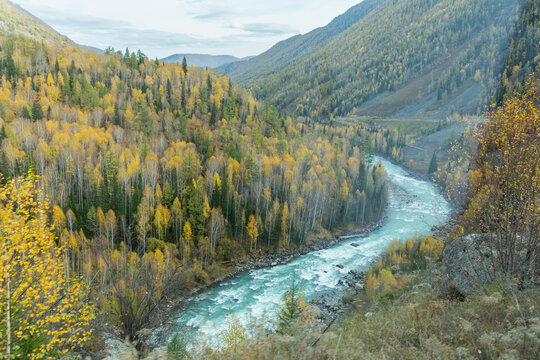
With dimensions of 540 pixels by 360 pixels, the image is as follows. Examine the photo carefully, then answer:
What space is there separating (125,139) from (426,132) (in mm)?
146605

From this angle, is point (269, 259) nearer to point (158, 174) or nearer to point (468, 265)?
point (158, 174)

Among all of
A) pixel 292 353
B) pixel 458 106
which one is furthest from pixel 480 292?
pixel 458 106

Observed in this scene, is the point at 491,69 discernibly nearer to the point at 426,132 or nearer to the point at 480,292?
the point at 426,132

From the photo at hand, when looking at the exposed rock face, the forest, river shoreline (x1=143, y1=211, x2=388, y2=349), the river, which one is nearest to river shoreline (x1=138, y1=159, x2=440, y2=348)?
river shoreline (x1=143, y1=211, x2=388, y2=349)

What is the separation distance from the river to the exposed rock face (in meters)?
6.09

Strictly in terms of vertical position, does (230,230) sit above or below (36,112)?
below

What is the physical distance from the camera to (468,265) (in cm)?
1336

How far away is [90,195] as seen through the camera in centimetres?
4894

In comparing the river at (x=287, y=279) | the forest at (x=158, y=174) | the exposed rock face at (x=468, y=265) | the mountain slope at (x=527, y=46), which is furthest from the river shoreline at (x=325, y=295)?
the mountain slope at (x=527, y=46)

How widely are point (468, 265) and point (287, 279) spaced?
33506mm

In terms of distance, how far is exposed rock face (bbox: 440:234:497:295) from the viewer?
10477mm

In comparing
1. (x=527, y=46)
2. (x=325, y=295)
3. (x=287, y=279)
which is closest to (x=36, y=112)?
(x=287, y=279)

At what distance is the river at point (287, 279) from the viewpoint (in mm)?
34438

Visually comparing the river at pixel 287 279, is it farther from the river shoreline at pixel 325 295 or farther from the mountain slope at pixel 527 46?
the mountain slope at pixel 527 46
